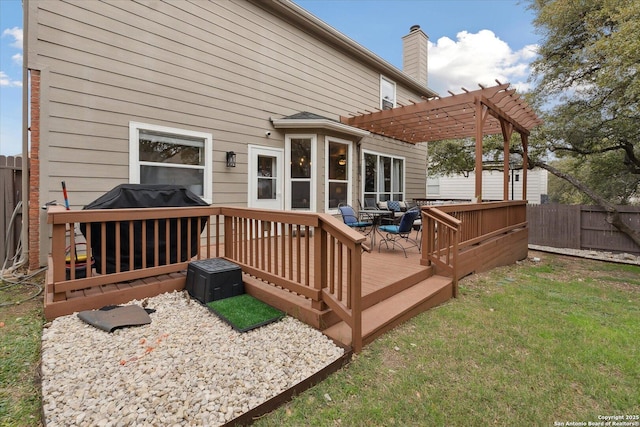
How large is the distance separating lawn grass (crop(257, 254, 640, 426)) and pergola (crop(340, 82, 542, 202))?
307 centimetres

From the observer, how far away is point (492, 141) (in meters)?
11.9

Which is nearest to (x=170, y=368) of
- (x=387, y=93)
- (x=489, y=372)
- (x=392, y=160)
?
(x=489, y=372)

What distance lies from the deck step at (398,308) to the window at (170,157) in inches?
149

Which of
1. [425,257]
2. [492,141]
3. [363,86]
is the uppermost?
[363,86]

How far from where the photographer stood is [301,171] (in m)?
7.05

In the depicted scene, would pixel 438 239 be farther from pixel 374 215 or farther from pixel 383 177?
pixel 383 177

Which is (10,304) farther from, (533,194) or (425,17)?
(533,194)

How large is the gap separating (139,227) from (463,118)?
299 inches

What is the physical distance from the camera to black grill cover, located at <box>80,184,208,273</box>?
11.1 ft

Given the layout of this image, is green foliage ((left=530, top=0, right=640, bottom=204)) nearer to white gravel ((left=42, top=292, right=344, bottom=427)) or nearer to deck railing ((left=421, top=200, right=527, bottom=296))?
deck railing ((left=421, top=200, right=527, bottom=296))

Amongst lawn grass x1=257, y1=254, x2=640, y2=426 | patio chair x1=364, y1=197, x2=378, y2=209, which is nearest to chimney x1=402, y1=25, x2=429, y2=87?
patio chair x1=364, y1=197, x2=378, y2=209

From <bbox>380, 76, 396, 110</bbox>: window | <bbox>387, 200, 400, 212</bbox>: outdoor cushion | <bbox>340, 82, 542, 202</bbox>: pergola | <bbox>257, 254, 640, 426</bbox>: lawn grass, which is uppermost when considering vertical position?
<bbox>380, 76, 396, 110</bbox>: window

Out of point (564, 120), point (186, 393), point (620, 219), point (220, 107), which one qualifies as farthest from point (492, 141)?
point (186, 393)

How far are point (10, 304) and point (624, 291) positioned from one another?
9.26 metres
